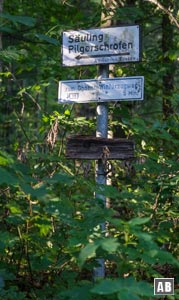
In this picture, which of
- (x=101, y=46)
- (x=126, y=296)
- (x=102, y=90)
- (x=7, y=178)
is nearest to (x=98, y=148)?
(x=102, y=90)

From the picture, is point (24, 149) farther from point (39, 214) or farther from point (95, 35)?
point (95, 35)

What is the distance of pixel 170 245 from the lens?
5.52 meters

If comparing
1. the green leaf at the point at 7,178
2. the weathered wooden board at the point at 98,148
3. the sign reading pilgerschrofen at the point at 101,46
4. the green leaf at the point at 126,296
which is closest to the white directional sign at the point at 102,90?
the sign reading pilgerschrofen at the point at 101,46

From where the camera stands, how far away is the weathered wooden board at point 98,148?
15.5 feet

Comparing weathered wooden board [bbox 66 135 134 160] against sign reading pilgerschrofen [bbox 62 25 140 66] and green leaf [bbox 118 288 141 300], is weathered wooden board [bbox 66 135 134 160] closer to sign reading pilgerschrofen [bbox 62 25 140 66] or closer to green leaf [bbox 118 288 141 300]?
sign reading pilgerschrofen [bbox 62 25 140 66]

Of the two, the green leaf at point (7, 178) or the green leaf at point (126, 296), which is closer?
the green leaf at point (126, 296)

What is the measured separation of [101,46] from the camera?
16.6 feet

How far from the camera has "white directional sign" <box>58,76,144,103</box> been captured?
15.9 ft

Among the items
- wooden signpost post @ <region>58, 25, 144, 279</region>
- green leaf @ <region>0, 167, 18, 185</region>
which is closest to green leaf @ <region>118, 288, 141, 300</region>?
green leaf @ <region>0, 167, 18, 185</region>

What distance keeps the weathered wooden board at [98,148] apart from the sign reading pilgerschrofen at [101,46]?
830mm

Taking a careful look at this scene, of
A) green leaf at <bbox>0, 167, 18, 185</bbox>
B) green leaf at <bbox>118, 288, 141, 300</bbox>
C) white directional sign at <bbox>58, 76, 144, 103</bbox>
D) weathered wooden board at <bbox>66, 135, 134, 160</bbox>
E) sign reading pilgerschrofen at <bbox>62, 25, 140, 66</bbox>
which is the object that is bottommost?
green leaf at <bbox>118, 288, 141, 300</bbox>

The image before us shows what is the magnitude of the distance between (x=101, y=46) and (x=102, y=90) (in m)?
0.47

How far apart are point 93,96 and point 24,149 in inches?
41.5

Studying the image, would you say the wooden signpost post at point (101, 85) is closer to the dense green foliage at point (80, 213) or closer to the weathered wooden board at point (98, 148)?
the weathered wooden board at point (98, 148)
